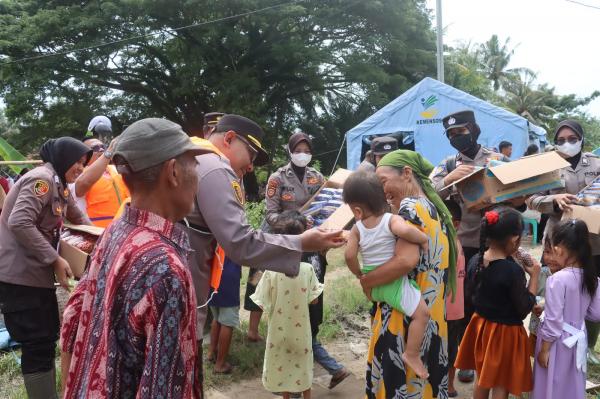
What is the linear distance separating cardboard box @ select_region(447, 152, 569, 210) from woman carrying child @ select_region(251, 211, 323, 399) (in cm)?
129

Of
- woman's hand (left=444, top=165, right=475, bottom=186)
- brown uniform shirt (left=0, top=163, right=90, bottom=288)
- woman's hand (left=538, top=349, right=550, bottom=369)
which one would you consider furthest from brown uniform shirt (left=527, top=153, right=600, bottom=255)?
brown uniform shirt (left=0, top=163, right=90, bottom=288)

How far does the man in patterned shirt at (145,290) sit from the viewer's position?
1201 millimetres

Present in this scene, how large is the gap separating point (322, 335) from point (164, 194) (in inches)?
147

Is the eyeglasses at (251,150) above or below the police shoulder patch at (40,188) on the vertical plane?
above

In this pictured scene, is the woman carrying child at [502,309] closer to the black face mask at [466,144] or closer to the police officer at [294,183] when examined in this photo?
the black face mask at [466,144]

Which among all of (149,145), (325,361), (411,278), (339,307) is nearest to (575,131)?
(411,278)

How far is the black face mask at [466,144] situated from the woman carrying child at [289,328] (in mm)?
1444

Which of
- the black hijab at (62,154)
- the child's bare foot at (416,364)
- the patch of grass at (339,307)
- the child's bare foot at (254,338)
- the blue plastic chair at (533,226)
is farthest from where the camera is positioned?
the blue plastic chair at (533,226)

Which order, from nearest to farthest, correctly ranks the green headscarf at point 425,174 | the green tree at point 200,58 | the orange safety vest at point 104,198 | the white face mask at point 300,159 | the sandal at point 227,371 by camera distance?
the green headscarf at point 425,174, the sandal at point 227,371, the orange safety vest at point 104,198, the white face mask at point 300,159, the green tree at point 200,58

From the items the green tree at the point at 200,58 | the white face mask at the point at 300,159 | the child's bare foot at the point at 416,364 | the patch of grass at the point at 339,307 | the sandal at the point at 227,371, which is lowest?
the patch of grass at the point at 339,307

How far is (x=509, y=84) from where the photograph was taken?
40625 millimetres

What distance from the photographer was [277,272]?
9.66ft

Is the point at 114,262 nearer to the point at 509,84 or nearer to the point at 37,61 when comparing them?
the point at 37,61

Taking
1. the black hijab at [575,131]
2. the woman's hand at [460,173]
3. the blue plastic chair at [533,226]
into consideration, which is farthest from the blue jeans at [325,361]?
the blue plastic chair at [533,226]
